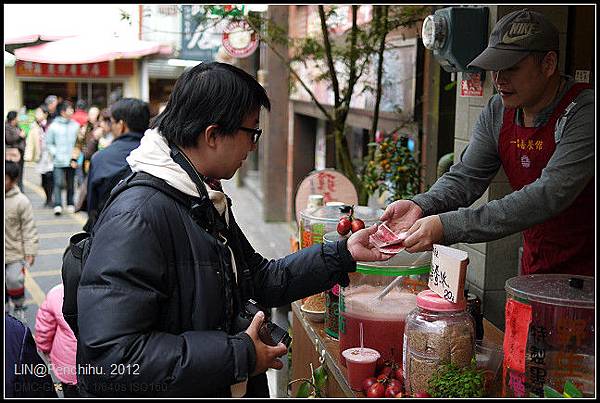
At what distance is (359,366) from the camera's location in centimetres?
281

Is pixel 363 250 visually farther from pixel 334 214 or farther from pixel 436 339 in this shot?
pixel 334 214

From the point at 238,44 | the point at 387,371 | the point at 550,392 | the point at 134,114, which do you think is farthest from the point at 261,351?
the point at 238,44

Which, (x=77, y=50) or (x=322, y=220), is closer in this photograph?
(x=322, y=220)

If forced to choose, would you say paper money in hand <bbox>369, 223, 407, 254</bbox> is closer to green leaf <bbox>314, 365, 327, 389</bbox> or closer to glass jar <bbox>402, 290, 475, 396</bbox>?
glass jar <bbox>402, 290, 475, 396</bbox>

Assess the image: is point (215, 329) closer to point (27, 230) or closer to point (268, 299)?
point (268, 299)

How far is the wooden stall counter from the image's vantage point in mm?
3076

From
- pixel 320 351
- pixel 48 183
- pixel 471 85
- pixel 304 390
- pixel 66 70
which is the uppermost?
pixel 66 70

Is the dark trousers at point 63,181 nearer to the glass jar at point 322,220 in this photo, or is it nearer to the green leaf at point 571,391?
the glass jar at point 322,220

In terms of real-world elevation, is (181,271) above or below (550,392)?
above

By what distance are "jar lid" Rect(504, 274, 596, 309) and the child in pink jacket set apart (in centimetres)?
274

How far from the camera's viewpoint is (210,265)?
7.54ft

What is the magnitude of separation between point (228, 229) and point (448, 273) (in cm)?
81

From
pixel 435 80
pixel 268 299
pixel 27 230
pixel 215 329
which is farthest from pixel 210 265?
pixel 27 230

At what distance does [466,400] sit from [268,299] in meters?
0.89
